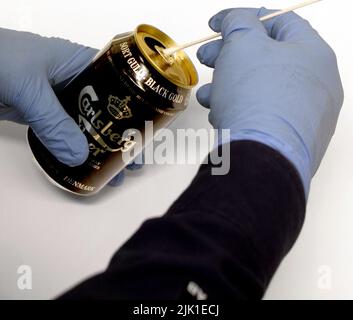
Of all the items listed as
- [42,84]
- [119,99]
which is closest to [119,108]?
[119,99]

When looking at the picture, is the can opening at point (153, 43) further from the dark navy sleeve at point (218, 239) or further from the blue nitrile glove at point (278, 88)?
the dark navy sleeve at point (218, 239)

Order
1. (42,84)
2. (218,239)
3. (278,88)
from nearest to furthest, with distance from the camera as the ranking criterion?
(218,239) → (278,88) → (42,84)

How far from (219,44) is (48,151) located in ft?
1.00

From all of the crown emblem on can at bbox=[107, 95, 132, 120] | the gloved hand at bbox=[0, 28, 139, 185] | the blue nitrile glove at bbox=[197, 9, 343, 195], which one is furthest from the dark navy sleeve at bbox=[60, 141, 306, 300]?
the gloved hand at bbox=[0, 28, 139, 185]

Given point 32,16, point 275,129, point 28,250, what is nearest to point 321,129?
point 275,129

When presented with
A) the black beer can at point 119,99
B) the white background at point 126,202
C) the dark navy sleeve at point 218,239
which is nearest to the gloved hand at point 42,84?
the black beer can at point 119,99

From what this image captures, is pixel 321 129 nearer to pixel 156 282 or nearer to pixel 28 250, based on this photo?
pixel 156 282

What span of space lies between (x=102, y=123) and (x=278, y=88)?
229 millimetres

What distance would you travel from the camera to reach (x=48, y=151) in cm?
74

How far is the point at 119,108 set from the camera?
63 centimetres

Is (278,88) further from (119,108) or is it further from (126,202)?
(126,202)

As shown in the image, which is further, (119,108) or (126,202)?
(126,202)

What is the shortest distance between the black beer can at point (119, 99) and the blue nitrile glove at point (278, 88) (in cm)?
6

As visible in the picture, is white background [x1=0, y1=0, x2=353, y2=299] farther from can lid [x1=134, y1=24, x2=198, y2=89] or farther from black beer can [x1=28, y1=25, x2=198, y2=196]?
can lid [x1=134, y1=24, x2=198, y2=89]
